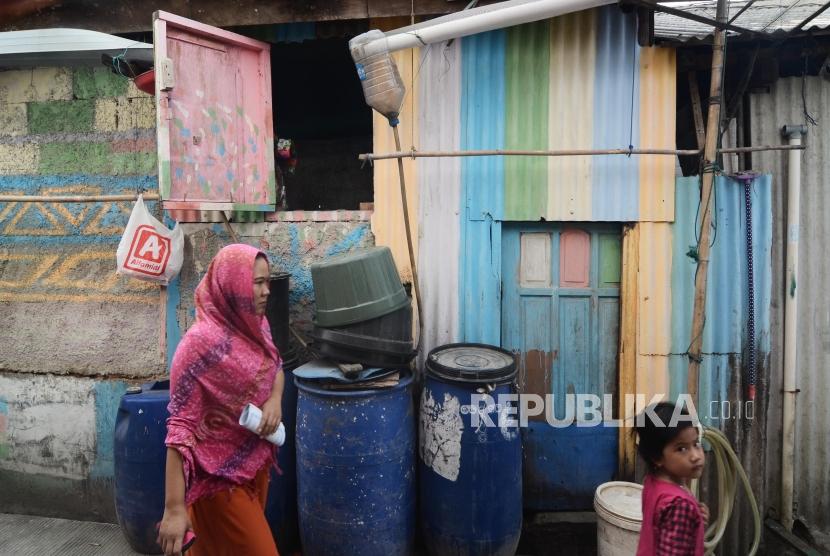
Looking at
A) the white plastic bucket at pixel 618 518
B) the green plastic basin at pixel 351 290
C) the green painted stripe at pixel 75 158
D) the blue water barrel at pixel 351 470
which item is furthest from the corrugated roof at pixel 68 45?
the white plastic bucket at pixel 618 518

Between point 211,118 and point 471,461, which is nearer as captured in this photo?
point 471,461

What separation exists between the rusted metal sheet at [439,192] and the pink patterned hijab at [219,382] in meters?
1.81

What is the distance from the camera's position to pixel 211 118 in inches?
146

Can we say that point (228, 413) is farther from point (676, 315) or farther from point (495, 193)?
point (676, 315)

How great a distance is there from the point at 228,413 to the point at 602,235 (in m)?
2.85

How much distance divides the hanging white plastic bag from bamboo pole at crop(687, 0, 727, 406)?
12.0ft

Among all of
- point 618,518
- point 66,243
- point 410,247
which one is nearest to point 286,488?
point 410,247

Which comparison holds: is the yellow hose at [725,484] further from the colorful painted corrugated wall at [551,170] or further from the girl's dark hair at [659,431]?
the girl's dark hair at [659,431]

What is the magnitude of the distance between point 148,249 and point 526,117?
9.33 ft

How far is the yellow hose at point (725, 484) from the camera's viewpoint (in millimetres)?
3490

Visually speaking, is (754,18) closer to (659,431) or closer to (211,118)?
Answer: (659,431)

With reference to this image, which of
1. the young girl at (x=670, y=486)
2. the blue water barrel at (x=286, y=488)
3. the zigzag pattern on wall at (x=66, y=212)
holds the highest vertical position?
the zigzag pattern on wall at (x=66, y=212)

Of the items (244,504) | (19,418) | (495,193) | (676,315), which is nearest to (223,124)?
(495,193)

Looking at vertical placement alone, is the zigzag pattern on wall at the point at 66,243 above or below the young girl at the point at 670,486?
above
